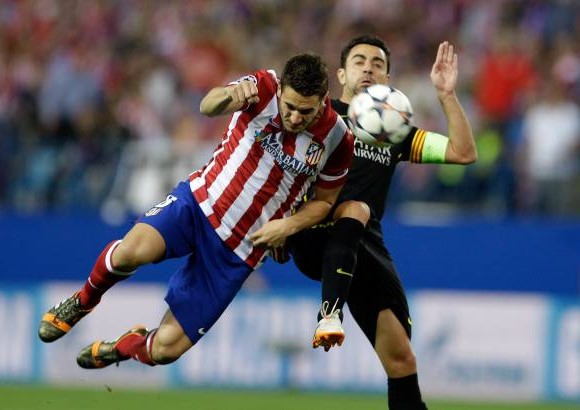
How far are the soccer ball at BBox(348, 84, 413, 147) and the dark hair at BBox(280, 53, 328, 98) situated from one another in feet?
1.02

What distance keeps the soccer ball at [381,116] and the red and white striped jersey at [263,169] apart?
203 millimetres

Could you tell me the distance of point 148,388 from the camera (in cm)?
1377

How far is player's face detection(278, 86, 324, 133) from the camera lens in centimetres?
787

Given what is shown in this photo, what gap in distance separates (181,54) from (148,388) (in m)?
4.38

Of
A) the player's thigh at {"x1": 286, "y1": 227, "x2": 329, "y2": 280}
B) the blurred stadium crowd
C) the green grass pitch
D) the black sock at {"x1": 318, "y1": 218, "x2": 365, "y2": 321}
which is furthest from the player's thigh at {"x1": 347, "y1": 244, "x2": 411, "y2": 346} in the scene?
the blurred stadium crowd

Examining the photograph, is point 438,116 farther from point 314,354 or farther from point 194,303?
point 194,303

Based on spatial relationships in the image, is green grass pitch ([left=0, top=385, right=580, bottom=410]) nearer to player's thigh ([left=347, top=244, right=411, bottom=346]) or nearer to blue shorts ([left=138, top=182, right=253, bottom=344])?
blue shorts ([left=138, top=182, right=253, bottom=344])

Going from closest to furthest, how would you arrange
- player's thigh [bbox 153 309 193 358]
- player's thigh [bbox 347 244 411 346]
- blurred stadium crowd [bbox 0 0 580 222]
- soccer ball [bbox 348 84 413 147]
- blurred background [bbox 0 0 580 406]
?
soccer ball [bbox 348 84 413 147] → player's thigh [bbox 153 309 193 358] → player's thigh [bbox 347 244 411 346] → blurred background [bbox 0 0 580 406] → blurred stadium crowd [bbox 0 0 580 222]

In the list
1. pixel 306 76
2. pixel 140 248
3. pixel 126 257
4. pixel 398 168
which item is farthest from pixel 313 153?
pixel 398 168

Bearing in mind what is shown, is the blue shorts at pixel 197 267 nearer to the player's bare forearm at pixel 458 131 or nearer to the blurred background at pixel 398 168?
the player's bare forearm at pixel 458 131

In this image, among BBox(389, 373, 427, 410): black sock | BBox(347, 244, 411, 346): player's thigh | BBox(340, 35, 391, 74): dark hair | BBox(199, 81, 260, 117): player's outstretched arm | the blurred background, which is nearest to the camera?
BBox(199, 81, 260, 117): player's outstretched arm

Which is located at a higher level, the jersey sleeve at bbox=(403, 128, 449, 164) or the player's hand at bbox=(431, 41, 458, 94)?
the player's hand at bbox=(431, 41, 458, 94)

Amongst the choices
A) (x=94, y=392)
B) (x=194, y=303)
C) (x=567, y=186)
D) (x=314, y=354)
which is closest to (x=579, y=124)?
(x=567, y=186)

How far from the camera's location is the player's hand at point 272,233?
828 centimetres
